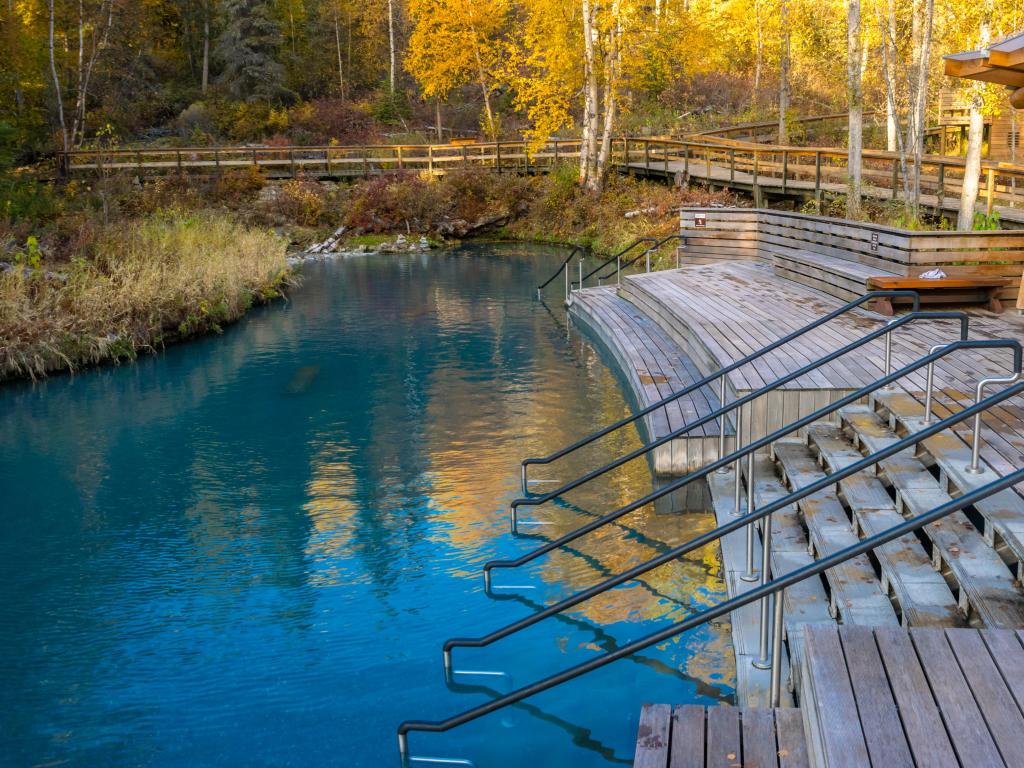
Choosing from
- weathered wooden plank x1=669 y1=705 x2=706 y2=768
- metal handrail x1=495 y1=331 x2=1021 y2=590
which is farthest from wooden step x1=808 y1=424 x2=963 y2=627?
weathered wooden plank x1=669 y1=705 x2=706 y2=768

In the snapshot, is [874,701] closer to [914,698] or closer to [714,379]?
[914,698]

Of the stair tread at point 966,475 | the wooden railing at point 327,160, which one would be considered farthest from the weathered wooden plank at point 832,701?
the wooden railing at point 327,160

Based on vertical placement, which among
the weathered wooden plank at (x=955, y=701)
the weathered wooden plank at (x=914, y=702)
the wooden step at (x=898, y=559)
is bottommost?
the wooden step at (x=898, y=559)

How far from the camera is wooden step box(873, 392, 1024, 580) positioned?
214 inches

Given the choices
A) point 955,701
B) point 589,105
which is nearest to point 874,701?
point 955,701

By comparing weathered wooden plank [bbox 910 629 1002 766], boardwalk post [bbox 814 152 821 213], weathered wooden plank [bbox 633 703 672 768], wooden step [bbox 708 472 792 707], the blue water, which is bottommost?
the blue water

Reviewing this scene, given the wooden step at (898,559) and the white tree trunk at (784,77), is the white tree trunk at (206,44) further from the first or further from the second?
the wooden step at (898,559)

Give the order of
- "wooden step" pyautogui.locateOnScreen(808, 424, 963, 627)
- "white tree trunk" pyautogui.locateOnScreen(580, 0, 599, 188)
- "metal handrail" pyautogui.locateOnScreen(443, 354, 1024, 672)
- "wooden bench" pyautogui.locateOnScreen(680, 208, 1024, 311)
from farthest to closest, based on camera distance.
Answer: "white tree trunk" pyautogui.locateOnScreen(580, 0, 599, 188)
"wooden bench" pyautogui.locateOnScreen(680, 208, 1024, 311)
"wooden step" pyautogui.locateOnScreen(808, 424, 963, 627)
"metal handrail" pyautogui.locateOnScreen(443, 354, 1024, 672)

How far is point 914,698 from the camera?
391 cm

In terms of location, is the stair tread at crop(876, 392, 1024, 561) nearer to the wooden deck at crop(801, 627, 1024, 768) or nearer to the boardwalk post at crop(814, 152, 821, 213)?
the wooden deck at crop(801, 627, 1024, 768)

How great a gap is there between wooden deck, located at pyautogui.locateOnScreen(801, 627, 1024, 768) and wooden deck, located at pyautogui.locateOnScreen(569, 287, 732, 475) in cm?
457

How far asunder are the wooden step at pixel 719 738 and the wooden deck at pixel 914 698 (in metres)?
0.17

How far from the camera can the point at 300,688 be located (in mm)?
6285

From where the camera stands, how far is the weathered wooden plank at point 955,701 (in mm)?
3529
